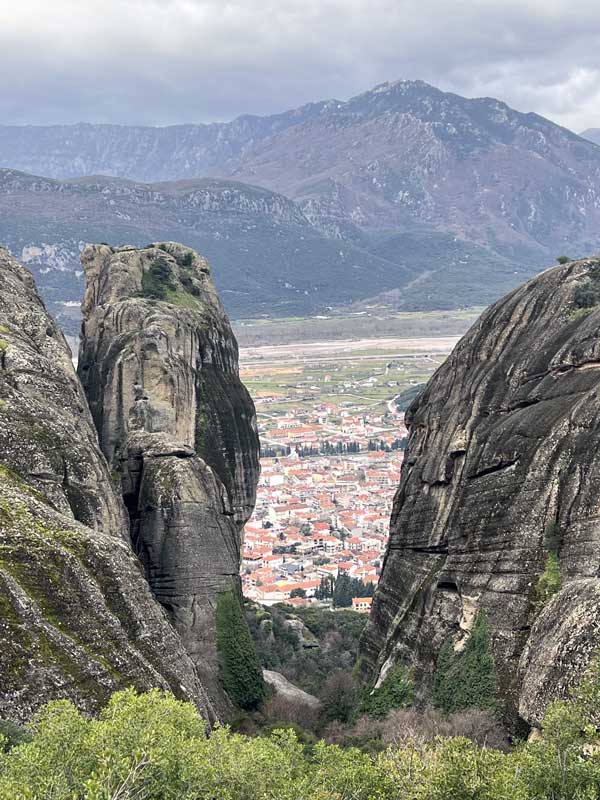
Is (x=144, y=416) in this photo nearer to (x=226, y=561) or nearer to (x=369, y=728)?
(x=226, y=561)

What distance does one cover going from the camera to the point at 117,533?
45312 millimetres

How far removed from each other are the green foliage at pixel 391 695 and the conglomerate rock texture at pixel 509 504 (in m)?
0.65

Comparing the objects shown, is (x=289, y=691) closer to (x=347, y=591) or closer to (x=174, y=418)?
(x=174, y=418)

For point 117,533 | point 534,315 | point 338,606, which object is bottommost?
point 338,606

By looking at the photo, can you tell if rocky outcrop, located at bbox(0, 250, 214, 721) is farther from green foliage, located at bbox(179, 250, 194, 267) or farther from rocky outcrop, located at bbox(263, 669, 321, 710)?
green foliage, located at bbox(179, 250, 194, 267)

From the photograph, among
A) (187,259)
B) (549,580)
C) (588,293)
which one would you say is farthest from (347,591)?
(549,580)

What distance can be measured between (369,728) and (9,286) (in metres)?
31.1

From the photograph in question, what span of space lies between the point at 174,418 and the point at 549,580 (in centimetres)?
3452

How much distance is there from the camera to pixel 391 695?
45594 millimetres

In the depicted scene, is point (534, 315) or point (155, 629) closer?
point (155, 629)

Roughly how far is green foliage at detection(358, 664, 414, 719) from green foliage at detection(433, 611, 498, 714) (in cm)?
247

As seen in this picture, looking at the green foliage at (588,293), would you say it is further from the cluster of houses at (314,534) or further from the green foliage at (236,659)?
the cluster of houses at (314,534)

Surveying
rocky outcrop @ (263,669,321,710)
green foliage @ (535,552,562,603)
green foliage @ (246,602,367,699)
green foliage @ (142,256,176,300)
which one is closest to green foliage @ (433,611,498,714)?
green foliage @ (535,552,562,603)

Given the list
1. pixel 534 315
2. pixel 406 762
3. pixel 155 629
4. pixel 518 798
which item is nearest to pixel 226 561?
pixel 155 629
